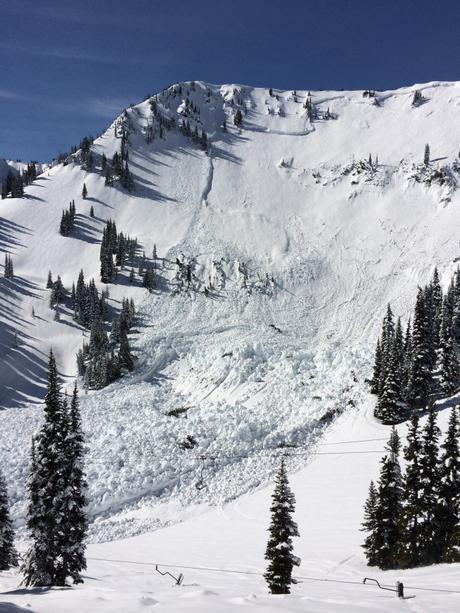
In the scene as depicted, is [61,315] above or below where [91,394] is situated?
above

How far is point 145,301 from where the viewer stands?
82.5 meters

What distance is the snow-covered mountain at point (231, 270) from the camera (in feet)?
140

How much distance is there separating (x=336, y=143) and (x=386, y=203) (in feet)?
106

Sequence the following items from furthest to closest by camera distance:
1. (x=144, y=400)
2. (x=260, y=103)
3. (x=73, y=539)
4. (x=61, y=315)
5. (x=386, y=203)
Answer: (x=260, y=103), (x=386, y=203), (x=61, y=315), (x=144, y=400), (x=73, y=539)

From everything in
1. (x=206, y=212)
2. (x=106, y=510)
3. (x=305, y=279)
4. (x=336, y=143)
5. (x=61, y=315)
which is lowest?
(x=106, y=510)

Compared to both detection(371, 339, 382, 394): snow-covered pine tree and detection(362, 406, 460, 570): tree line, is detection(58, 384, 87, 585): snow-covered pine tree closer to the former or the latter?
detection(362, 406, 460, 570): tree line

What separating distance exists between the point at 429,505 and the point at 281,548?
9.58 metres

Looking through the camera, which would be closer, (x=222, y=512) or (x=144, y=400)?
(x=222, y=512)

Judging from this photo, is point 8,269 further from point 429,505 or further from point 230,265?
point 429,505

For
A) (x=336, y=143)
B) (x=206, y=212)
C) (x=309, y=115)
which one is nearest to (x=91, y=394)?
(x=206, y=212)

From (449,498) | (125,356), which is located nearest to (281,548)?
(449,498)

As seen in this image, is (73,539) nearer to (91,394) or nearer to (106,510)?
(106,510)

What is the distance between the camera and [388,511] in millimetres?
23922

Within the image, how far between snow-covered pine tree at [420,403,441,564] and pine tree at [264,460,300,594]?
28.0 ft
